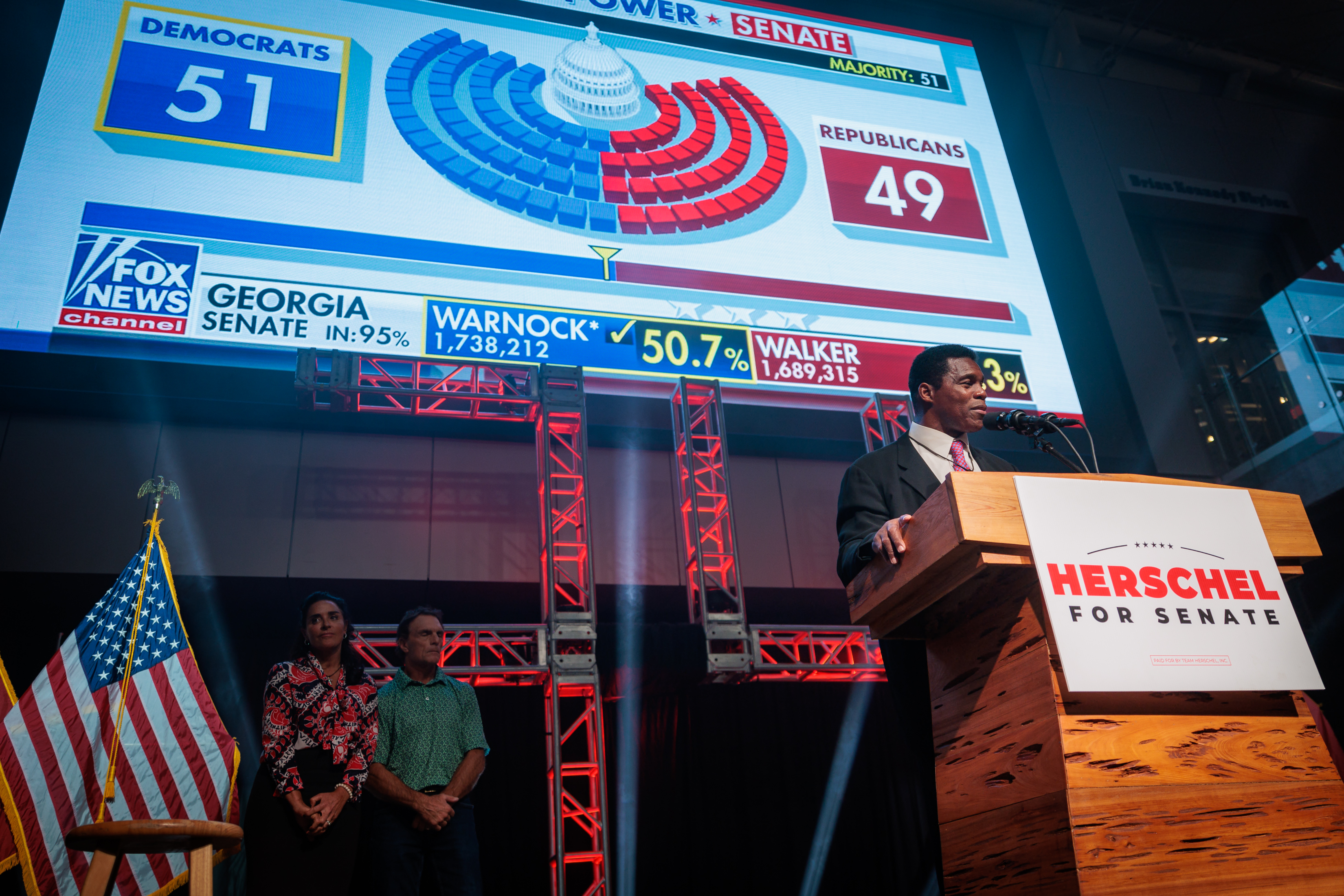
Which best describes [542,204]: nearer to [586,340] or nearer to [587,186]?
[587,186]

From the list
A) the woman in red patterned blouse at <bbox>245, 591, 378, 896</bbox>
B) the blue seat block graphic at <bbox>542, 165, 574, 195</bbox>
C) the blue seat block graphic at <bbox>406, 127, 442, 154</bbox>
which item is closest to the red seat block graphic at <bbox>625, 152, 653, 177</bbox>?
the blue seat block graphic at <bbox>542, 165, 574, 195</bbox>

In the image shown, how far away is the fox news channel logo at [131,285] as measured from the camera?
485cm

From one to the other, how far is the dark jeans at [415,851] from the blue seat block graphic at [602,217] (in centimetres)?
388

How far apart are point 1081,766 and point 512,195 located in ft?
17.1

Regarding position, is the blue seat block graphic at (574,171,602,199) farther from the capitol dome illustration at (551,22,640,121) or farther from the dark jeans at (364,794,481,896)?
the dark jeans at (364,794,481,896)

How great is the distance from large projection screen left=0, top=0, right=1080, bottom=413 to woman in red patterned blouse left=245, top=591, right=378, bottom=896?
8.42 feet

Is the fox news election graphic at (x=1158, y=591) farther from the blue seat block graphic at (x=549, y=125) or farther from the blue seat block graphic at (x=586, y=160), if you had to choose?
the blue seat block graphic at (x=549, y=125)

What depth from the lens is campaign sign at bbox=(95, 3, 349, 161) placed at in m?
5.50

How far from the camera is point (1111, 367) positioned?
798 cm

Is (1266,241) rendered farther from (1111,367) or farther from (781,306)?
(781,306)

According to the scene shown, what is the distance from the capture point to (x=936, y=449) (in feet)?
6.93

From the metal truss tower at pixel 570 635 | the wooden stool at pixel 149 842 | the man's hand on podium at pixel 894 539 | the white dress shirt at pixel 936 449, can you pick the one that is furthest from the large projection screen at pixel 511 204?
the man's hand on podium at pixel 894 539

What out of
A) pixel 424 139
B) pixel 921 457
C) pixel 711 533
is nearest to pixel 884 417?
pixel 711 533

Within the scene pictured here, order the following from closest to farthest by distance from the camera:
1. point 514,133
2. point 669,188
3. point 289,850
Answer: point 289,850 → point 514,133 → point 669,188
